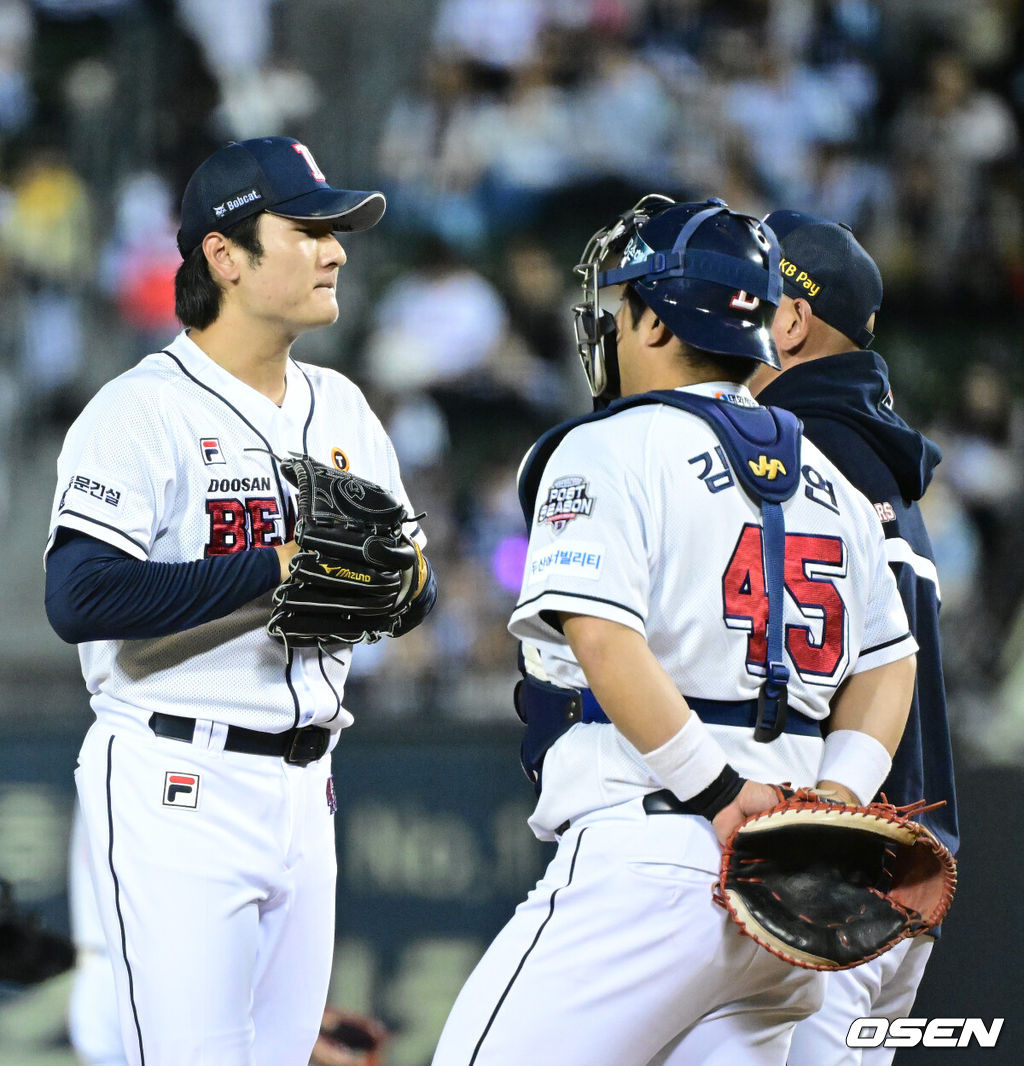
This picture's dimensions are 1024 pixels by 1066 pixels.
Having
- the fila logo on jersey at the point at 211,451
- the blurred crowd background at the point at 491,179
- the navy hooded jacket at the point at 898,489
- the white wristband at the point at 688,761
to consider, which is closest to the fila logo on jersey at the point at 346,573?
the fila logo on jersey at the point at 211,451

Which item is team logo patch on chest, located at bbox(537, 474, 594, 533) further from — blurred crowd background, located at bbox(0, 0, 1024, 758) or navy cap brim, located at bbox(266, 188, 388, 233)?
blurred crowd background, located at bbox(0, 0, 1024, 758)

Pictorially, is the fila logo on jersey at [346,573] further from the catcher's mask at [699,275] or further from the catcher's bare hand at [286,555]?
the catcher's mask at [699,275]

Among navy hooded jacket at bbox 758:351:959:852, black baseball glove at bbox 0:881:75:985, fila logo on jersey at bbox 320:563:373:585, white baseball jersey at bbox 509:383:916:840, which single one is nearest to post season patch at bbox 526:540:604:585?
white baseball jersey at bbox 509:383:916:840

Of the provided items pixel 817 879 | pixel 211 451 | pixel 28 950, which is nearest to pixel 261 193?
pixel 211 451

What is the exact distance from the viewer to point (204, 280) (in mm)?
3207

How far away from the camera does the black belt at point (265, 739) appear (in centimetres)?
290

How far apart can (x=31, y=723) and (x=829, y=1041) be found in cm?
271

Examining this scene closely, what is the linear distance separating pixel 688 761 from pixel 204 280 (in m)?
1.53

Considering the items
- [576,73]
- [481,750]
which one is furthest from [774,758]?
[576,73]

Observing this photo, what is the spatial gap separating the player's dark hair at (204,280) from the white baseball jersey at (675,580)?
3.23ft

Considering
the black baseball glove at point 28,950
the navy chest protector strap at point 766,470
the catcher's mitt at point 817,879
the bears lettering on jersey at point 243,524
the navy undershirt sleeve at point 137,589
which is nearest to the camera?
the catcher's mitt at point 817,879

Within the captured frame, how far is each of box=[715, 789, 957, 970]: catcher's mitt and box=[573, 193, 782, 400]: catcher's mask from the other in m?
0.75

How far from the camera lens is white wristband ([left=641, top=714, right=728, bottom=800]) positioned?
7.48ft

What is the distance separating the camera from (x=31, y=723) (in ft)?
15.6
